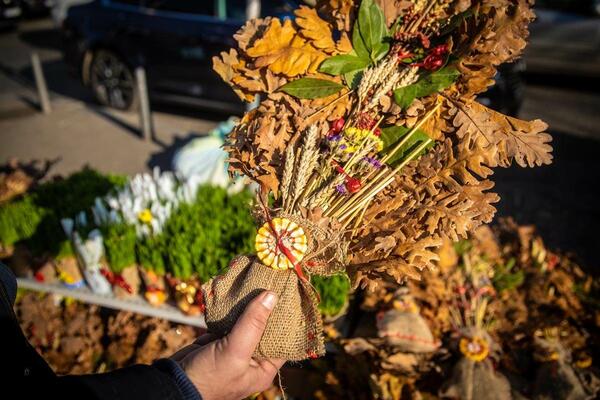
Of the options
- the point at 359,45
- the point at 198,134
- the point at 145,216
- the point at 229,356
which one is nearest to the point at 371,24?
the point at 359,45

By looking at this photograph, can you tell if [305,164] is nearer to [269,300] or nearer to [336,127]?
[336,127]

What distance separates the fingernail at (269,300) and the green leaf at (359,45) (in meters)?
0.84

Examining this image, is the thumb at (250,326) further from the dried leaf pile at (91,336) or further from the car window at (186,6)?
the car window at (186,6)

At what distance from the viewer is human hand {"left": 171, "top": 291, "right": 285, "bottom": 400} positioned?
130 centimetres

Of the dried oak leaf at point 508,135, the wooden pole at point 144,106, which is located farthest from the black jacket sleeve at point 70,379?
the wooden pole at point 144,106

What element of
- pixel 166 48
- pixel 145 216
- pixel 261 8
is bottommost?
pixel 145 216

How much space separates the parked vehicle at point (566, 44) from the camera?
855 cm

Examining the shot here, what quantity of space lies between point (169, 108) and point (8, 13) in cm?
782

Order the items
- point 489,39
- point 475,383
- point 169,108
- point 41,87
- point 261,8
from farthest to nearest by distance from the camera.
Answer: point 169,108, point 41,87, point 261,8, point 475,383, point 489,39

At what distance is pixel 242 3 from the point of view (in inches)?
203

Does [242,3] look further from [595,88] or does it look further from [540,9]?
[540,9]

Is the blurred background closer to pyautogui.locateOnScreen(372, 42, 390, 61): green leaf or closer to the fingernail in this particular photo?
pyautogui.locateOnScreen(372, 42, 390, 61): green leaf

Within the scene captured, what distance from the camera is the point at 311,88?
4.65 feet

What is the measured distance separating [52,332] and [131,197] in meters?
0.99
